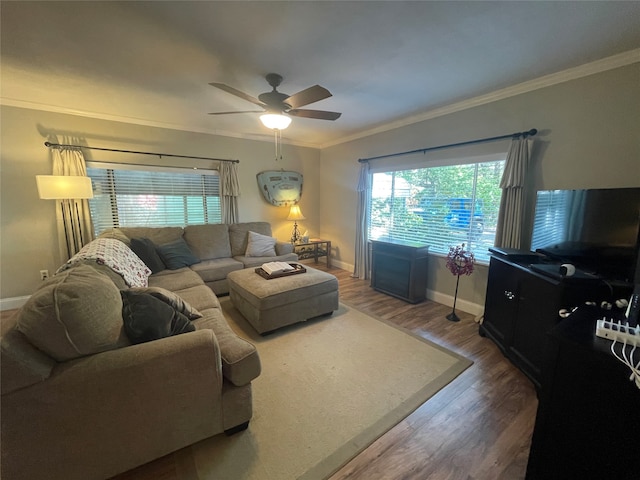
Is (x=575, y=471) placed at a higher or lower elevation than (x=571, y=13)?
lower

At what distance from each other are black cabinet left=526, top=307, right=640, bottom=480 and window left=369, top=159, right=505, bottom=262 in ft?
6.55

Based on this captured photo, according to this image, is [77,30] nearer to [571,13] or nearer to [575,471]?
[571,13]

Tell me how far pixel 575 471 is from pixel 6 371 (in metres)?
2.35

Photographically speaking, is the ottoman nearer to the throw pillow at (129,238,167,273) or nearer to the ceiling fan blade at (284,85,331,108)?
the throw pillow at (129,238,167,273)

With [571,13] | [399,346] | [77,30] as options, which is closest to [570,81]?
[571,13]

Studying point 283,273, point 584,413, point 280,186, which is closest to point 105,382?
point 283,273

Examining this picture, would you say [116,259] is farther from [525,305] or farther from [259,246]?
[525,305]

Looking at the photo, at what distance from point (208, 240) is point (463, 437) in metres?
3.73

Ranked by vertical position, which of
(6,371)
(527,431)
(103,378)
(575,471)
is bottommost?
(527,431)

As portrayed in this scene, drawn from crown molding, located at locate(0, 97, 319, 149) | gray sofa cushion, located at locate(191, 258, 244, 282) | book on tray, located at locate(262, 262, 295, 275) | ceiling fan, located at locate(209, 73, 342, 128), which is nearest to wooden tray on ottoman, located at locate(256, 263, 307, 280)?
book on tray, located at locate(262, 262, 295, 275)

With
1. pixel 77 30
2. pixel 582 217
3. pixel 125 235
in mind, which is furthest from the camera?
pixel 125 235

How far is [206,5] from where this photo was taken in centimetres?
154

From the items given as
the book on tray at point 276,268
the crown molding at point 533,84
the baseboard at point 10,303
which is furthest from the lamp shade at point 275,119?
the baseboard at point 10,303

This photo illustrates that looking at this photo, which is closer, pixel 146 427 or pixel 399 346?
pixel 146 427
